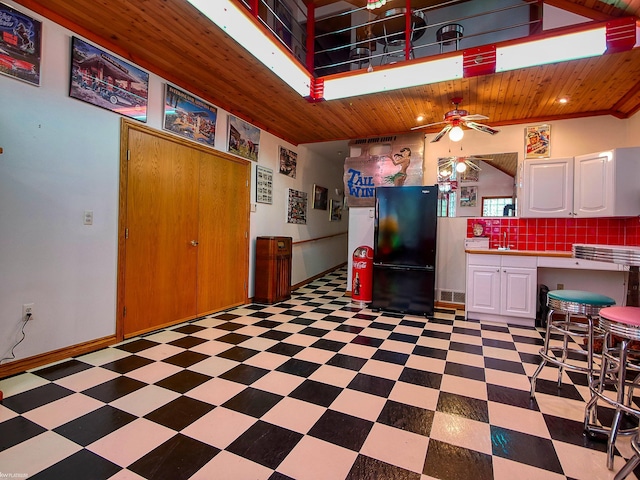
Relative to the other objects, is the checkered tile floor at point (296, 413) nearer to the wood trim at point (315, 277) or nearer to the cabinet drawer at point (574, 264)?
the cabinet drawer at point (574, 264)

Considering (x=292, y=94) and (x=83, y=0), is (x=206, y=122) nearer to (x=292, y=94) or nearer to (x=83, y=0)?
(x=292, y=94)

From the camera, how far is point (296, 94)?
3.76m

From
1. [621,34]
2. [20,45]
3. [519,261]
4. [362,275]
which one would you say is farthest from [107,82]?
[519,261]

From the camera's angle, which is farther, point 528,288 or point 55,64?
point 528,288

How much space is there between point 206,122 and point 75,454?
351cm

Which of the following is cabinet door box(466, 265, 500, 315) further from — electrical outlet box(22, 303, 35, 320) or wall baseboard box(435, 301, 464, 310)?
electrical outlet box(22, 303, 35, 320)

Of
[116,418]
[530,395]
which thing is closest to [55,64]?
[116,418]

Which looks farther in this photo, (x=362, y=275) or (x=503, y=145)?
(x=362, y=275)

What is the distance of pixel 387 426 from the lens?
1828mm

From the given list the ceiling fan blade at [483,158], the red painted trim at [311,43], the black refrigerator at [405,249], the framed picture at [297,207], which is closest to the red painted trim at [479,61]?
the black refrigerator at [405,249]

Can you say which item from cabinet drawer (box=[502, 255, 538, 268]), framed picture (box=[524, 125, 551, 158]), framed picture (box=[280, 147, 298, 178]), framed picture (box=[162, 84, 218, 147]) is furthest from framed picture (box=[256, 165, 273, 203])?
framed picture (box=[524, 125, 551, 158])

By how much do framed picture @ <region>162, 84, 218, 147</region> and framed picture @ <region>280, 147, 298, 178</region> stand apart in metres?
1.63

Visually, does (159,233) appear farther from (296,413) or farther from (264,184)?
(296,413)

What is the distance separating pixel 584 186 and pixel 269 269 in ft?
14.3
